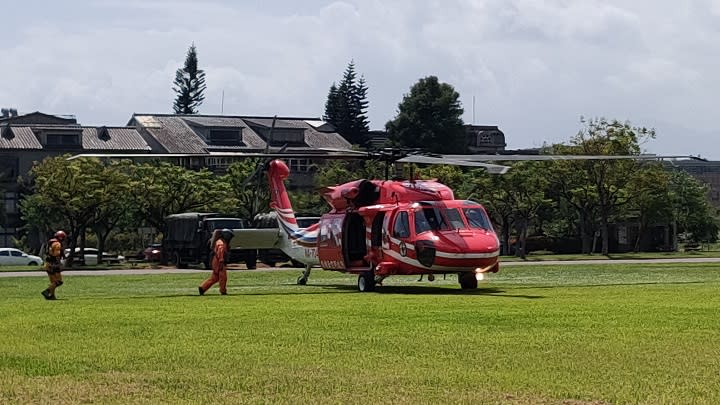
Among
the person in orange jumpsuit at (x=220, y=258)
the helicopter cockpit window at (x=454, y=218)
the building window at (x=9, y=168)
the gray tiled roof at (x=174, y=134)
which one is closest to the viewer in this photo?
the helicopter cockpit window at (x=454, y=218)

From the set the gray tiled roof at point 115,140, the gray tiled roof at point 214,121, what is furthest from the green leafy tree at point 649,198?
the gray tiled roof at point 115,140

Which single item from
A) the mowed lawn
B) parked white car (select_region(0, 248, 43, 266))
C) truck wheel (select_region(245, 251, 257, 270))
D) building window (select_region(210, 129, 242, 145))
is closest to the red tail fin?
the mowed lawn

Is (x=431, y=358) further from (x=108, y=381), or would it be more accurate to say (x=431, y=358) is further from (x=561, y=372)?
(x=108, y=381)

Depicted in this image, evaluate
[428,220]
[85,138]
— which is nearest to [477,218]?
[428,220]

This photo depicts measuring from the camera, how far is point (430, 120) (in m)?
114

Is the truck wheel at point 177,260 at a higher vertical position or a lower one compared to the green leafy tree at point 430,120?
lower

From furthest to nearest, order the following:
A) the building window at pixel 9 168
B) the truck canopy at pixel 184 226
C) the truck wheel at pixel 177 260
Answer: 1. the building window at pixel 9 168
2. the truck wheel at pixel 177 260
3. the truck canopy at pixel 184 226

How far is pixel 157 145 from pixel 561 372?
8788 cm

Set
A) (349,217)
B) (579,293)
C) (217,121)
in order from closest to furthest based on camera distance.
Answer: (579,293)
(349,217)
(217,121)

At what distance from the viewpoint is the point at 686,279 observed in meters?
33.3

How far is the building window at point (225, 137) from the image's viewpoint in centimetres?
10094

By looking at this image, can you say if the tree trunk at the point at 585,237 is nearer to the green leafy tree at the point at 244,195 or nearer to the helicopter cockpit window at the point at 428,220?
the green leafy tree at the point at 244,195

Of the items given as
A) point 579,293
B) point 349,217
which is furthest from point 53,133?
point 579,293

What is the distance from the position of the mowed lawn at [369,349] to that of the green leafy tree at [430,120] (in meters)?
88.1
